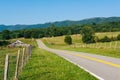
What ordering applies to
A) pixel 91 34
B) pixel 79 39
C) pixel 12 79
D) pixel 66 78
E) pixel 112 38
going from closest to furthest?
pixel 12 79, pixel 66 78, pixel 112 38, pixel 91 34, pixel 79 39

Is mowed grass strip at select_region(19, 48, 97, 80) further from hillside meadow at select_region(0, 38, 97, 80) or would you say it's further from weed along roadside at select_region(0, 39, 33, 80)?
weed along roadside at select_region(0, 39, 33, 80)

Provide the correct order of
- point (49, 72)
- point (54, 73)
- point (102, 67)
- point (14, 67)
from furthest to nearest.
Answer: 1. point (102, 67)
2. point (14, 67)
3. point (49, 72)
4. point (54, 73)

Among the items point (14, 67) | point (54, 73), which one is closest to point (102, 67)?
point (54, 73)

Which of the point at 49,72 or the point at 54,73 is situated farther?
the point at 49,72

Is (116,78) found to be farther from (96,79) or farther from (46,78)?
(46,78)

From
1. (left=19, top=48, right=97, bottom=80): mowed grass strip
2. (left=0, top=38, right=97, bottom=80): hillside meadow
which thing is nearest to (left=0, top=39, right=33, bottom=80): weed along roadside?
(left=0, top=38, right=97, bottom=80): hillside meadow

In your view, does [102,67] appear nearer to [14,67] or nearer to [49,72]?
[49,72]

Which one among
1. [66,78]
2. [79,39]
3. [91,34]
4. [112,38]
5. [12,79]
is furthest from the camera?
[79,39]

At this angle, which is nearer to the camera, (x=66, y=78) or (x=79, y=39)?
(x=66, y=78)

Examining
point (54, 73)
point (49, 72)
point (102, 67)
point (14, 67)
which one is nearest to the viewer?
point (54, 73)

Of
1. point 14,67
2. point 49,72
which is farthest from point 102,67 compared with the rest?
point 14,67

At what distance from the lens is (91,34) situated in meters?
166

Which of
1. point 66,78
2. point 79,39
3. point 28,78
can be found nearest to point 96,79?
point 66,78

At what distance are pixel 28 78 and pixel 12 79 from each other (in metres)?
1.71
